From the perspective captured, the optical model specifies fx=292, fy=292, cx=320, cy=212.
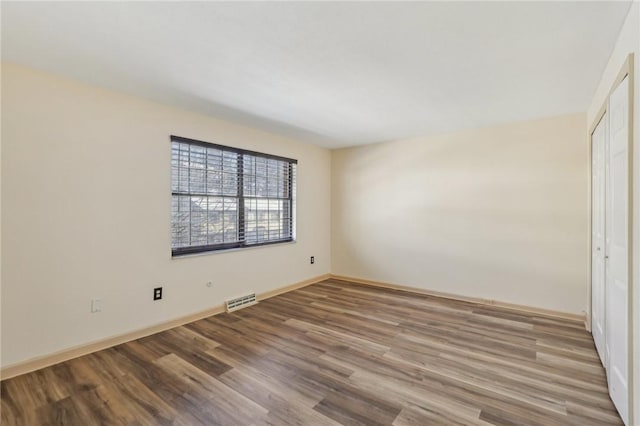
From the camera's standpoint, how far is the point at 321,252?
527 cm

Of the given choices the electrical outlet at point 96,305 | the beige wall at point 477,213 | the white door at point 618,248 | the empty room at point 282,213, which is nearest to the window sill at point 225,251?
the empty room at point 282,213

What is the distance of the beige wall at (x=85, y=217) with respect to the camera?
2234mm

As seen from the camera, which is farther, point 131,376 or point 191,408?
point 131,376

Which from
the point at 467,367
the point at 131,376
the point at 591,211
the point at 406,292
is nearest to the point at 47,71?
the point at 131,376

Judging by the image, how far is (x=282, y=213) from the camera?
4.61 m

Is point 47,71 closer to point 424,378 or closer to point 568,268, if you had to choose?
point 424,378

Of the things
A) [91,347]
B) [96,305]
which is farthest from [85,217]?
[91,347]

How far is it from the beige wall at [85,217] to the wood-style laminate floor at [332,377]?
0.33 m

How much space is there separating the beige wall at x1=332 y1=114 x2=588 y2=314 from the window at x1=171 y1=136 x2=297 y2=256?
1272mm

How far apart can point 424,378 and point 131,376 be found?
2186mm

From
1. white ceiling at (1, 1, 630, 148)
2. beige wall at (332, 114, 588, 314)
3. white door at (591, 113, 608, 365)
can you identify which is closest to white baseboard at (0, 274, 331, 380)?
white ceiling at (1, 1, 630, 148)

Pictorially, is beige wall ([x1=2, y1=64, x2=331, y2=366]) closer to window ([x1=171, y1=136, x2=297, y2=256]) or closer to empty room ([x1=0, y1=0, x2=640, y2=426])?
empty room ([x1=0, y1=0, x2=640, y2=426])

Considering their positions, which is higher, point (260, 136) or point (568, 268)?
point (260, 136)

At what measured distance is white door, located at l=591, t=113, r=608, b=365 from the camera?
2311 millimetres
